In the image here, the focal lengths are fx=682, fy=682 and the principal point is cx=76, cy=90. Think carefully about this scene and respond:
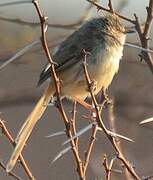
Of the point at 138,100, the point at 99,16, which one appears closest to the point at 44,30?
the point at 99,16

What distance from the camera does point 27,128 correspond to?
3088mm

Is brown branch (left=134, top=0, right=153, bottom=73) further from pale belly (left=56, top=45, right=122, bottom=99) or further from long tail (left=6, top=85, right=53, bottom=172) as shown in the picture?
pale belly (left=56, top=45, right=122, bottom=99)

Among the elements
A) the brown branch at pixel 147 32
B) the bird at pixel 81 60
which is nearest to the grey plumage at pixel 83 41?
the bird at pixel 81 60

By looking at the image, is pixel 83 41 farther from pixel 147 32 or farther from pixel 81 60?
pixel 147 32

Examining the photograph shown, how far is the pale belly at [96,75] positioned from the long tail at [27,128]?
0.38 feet

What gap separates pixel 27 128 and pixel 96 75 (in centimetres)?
56

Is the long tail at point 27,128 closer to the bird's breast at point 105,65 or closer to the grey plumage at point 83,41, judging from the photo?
the grey plumage at point 83,41

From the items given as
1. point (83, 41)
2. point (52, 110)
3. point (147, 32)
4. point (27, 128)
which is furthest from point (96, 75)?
point (52, 110)

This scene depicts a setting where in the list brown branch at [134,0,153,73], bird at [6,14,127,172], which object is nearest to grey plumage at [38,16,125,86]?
bird at [6,14,127,172]

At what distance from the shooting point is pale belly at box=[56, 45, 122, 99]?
345cm

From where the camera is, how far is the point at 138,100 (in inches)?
208

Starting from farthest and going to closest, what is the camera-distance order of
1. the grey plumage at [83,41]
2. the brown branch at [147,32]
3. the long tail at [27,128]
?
the grey plumage at [83,41]
the brown branch at [147,32]
the long tail at [27,128]

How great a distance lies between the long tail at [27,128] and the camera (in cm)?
270

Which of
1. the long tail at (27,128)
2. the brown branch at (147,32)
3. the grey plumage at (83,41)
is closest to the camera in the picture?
the long tail at (27,128)
